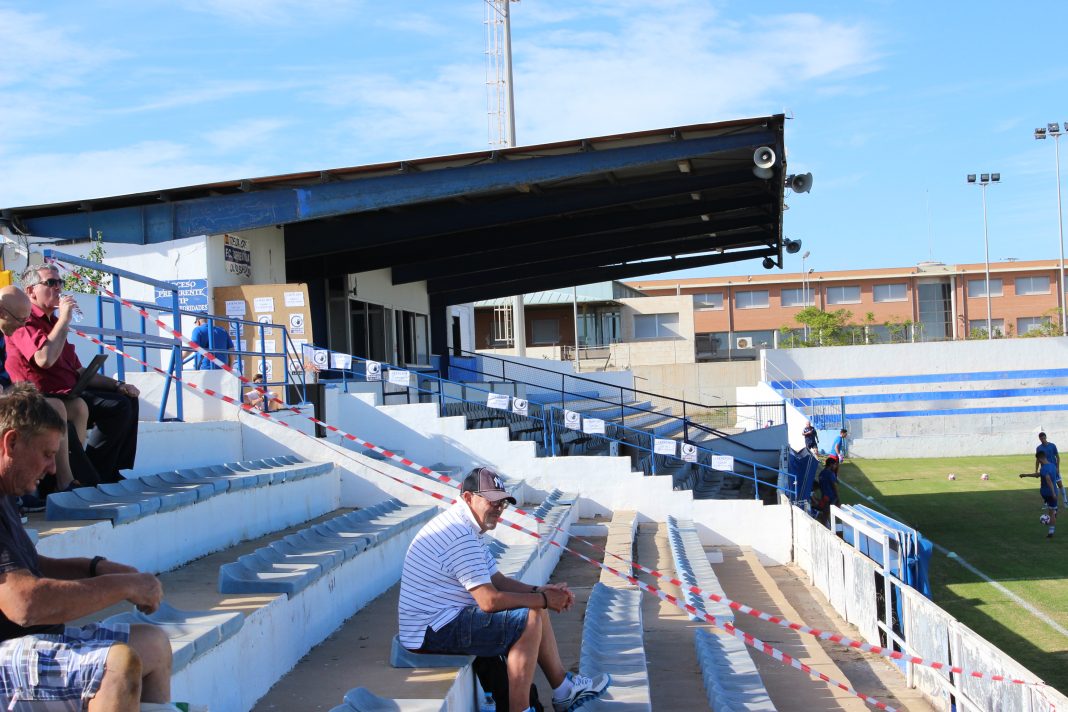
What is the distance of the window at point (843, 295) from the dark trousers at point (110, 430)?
62.9m

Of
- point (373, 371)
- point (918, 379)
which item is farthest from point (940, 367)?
point (373, 371)

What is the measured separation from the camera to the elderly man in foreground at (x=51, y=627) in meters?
2.97

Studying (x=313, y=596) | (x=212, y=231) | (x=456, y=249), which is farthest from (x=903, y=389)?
(x=313, y=596)

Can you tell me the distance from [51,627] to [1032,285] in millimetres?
69335

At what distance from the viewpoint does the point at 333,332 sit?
19.4 meters

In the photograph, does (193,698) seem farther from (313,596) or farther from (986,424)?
(986,424)

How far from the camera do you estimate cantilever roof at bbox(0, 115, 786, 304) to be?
14.8m

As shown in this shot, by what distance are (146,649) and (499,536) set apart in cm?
824

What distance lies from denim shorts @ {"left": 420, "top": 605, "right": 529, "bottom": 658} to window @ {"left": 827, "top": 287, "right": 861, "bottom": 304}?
63758mm

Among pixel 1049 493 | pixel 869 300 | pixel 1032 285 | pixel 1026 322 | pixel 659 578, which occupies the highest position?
pixel 1032 285

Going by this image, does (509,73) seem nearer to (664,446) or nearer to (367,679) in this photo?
(664,446)

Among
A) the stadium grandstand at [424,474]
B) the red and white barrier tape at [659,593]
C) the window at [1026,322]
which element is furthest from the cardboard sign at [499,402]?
the window at [1026,322]

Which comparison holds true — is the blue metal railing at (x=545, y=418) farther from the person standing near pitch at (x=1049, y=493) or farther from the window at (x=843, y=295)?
the window at (x=843, y=295)

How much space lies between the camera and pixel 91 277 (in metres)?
11.8
